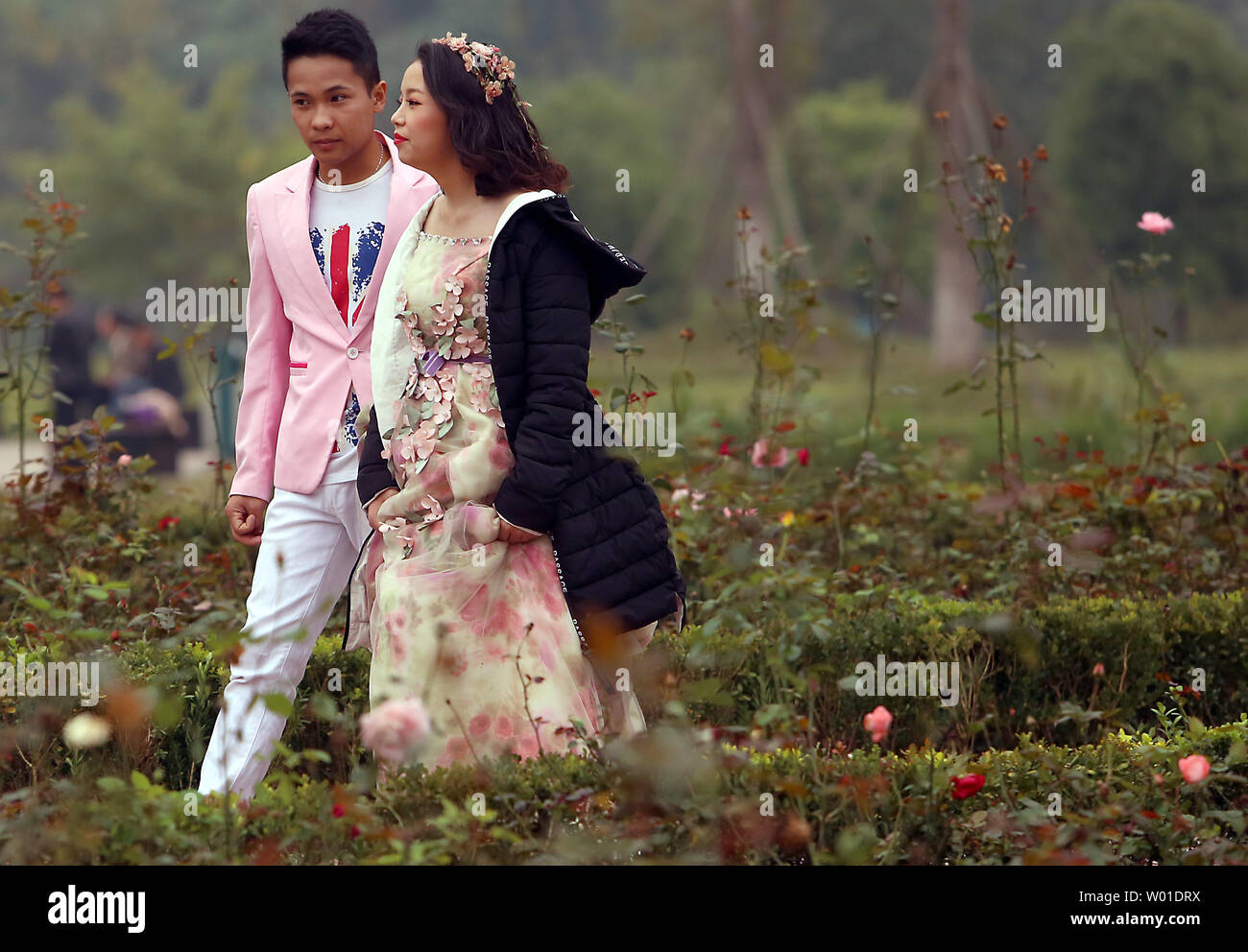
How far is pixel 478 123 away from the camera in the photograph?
3350 millimetres

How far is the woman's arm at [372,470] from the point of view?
3490mm

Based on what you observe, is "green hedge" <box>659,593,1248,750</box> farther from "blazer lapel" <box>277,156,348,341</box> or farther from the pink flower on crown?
"blazer lapel" <box>277,156,348,341</box>

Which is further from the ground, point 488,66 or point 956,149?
point 956,149

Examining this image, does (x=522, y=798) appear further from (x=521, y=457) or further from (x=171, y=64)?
(x=171, y=64)

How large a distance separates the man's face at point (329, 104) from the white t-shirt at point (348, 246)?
114 mm

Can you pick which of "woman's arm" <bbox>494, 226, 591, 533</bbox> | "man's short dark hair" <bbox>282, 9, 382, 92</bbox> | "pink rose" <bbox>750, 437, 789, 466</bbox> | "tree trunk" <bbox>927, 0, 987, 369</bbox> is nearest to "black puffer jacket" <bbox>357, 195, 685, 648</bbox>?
"woman's arm" <bbox>494, 226, 591, 533</bbox>

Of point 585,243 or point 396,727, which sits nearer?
point 396,727

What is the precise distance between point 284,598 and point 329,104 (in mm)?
1118

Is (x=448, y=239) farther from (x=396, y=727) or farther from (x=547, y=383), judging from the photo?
(x=396, y=727)

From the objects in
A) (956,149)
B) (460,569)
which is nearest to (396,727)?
(460,569)

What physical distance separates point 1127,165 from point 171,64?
26665 mm

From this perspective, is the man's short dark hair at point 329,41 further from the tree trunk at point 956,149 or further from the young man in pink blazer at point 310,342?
the tree trunk at point 956,149
